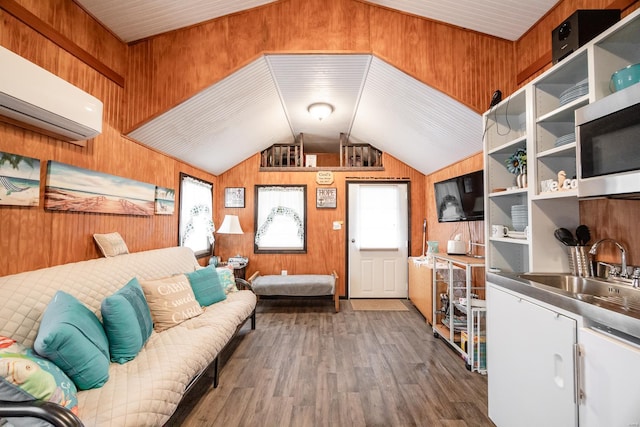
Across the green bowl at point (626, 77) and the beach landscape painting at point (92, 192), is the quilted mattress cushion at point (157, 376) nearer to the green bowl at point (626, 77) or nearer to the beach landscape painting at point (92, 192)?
the beach landscape painting at point (92, 192)

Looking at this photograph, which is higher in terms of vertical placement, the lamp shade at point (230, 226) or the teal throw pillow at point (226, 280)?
the lamp shade at point (230, 226)

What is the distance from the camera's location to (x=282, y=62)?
2609 mm

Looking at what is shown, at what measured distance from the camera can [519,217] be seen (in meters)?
1.92

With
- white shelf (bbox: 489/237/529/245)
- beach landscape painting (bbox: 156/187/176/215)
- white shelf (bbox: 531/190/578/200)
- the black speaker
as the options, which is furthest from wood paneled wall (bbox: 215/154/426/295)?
the black speaker

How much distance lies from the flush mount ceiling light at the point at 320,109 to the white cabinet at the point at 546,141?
1.87 m

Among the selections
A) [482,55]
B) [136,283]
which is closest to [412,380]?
[136,283]

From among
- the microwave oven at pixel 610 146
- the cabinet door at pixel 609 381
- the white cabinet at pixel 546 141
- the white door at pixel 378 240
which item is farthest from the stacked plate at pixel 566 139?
the white door at pixel 378 240

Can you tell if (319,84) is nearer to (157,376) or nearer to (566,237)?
(566,237)

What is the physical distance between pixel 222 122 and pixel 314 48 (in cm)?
141

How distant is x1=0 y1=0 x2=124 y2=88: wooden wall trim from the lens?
5.13 feet

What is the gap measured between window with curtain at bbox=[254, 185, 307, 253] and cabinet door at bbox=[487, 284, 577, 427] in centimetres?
316

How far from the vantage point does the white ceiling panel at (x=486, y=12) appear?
Answer: 200cm

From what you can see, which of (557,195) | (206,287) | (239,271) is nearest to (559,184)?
(557,195)

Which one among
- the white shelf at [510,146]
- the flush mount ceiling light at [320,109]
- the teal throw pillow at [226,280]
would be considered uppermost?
the flush mount ceiling light at [320,109]
